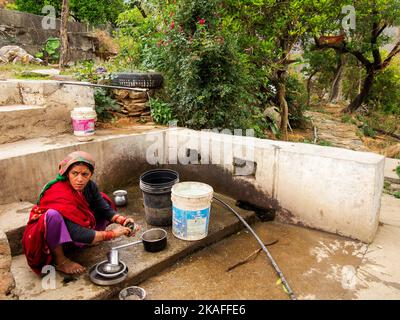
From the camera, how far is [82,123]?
4309mm

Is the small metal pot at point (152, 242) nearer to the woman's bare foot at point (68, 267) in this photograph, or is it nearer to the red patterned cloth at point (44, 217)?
the woman's bare foot at point (68, 267)

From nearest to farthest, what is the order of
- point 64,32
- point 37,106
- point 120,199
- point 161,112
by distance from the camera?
point 120,199
point 37,106
point 161,112
point 64,32

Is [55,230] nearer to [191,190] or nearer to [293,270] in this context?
[191,190]

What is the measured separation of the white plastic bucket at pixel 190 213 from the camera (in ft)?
10.2

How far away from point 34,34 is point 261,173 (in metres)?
13.0

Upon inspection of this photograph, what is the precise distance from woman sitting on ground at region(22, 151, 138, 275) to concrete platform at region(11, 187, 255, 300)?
0.45 ft

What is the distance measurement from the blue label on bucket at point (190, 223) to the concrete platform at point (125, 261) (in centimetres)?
7

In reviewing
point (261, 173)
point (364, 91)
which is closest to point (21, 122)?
point (261, 173)

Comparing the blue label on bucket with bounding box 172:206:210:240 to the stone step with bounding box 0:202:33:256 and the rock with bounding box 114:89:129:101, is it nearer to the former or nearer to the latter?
the stone step with bounding box 0:202:33:256

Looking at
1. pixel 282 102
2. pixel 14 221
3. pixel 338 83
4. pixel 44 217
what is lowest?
pixel 14 221

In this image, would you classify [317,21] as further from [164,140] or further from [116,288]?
[116,288]

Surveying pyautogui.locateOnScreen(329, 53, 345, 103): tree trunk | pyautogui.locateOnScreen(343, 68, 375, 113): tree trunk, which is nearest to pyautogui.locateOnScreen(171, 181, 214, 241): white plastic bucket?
pyautogui.locateOnScreen(343, 68, 375, 113): tree trunk

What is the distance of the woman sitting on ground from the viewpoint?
98.5 inches

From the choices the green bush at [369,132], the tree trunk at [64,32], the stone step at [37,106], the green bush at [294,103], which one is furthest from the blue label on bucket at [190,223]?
the green bush at [369,132]
